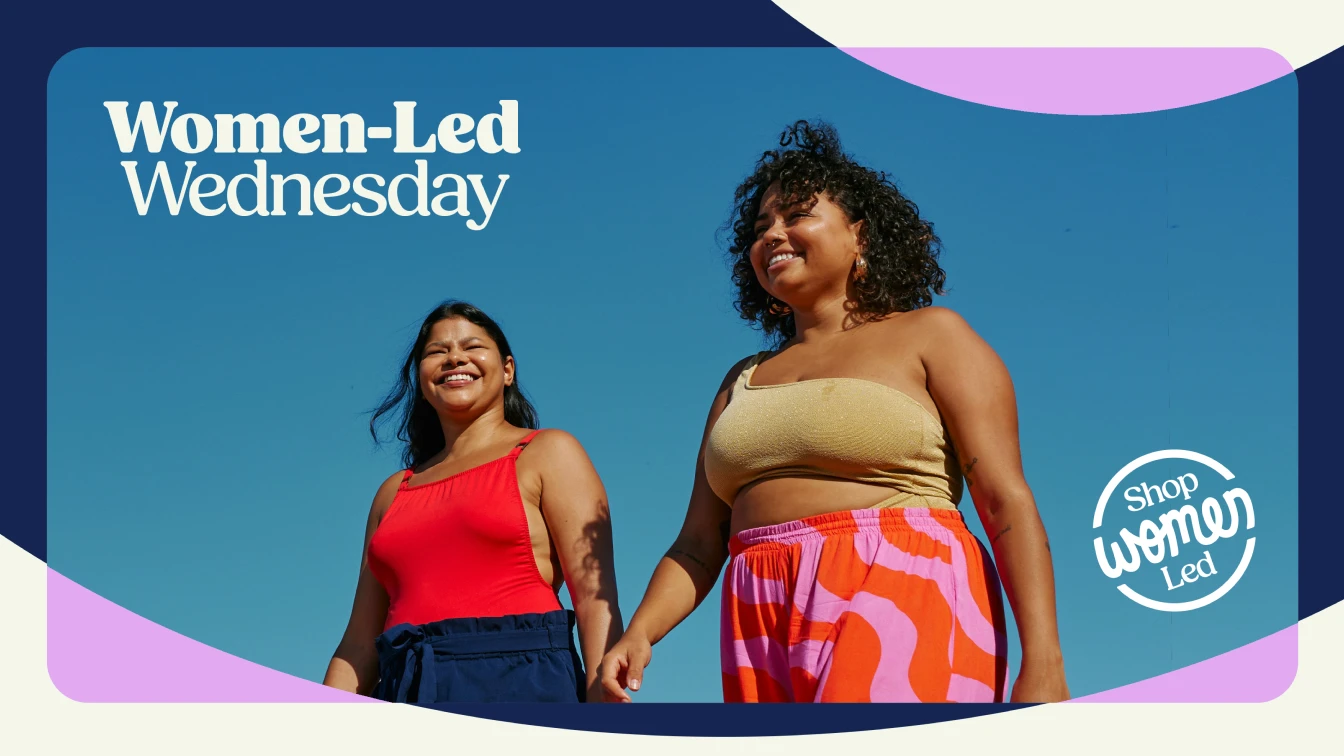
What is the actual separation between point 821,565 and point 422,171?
2.40m

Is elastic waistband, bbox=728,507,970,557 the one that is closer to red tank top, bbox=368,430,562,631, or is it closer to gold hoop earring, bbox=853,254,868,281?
gold hoop earring, bbox=853,254,868,281

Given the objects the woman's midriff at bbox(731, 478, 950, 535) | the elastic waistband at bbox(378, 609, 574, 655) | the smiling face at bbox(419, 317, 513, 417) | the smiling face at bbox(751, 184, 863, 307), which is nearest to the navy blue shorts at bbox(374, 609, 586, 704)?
the elastic waistband at bbox(378, 609, 574, 655)

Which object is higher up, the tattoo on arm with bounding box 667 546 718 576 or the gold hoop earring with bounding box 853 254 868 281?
the gold hoop earring with bounding box 853 254 868 281

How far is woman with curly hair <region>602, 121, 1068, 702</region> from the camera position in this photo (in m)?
4.65

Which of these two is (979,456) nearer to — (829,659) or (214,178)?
(829,659)

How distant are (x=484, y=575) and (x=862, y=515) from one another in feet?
5.15

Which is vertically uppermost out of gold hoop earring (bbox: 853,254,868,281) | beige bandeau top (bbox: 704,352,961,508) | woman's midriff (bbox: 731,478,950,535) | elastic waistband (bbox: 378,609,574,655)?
gold hoop earring (bbox: 853,254,868,281)

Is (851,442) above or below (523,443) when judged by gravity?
below

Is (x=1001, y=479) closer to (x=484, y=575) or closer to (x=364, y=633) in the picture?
(x=484, y=575)

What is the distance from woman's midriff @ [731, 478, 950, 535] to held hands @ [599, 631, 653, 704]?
0.49m

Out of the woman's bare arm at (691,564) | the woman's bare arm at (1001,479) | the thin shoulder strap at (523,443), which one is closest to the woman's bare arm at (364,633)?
the thin shoulder strap at (523,443)

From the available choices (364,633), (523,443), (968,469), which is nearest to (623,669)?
(968,469)

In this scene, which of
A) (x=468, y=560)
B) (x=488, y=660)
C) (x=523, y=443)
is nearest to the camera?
(x=488, y=660)

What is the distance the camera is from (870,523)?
15.7ft
